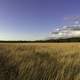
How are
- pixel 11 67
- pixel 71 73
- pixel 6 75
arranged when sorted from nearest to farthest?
pixel 71 73 < pixel 6 75 < pixel 11 67

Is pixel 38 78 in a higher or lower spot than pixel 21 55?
lower

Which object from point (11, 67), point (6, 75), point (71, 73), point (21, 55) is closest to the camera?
point (71, 73)

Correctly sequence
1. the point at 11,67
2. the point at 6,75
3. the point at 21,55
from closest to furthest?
the point at 6,75 < the point at 11,67 < the point at 21,55

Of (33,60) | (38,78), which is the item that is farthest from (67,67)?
(33,60)

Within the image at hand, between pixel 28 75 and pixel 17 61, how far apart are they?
1.46 meters

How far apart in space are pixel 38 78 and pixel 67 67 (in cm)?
106

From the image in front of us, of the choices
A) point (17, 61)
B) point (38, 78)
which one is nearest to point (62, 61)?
point (38, 78)

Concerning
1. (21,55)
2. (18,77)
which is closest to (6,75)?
(18,77)

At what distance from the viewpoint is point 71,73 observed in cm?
794

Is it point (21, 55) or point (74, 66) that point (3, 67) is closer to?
point (21, 55)

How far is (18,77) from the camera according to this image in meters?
8.41

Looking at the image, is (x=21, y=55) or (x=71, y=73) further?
(x=21, y=55)

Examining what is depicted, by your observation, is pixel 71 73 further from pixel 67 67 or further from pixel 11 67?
pixel 11 67

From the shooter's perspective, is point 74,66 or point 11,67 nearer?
point 74,66
